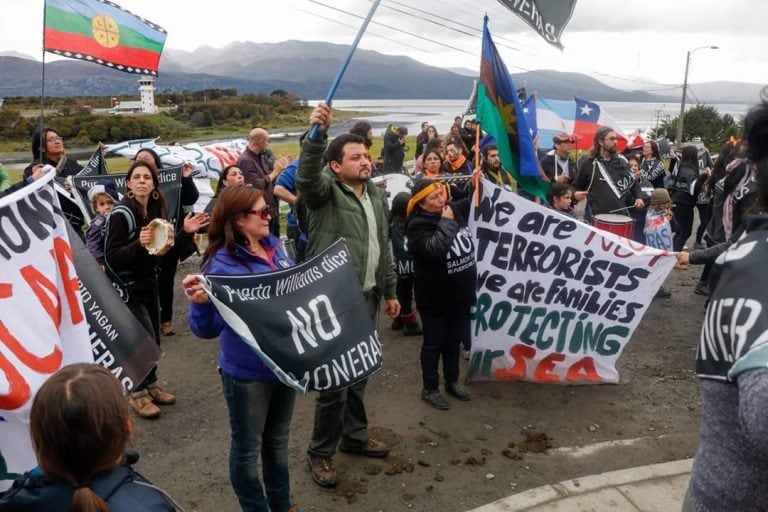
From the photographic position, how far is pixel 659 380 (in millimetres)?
5207

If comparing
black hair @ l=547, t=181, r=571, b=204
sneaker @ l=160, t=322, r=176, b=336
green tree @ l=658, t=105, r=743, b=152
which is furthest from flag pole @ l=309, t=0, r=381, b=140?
green tree @ l=658, t=105, r=743, b=152

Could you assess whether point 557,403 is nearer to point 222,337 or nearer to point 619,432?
point 619,432

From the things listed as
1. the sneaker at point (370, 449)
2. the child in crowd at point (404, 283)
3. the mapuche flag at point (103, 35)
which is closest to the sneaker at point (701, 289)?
the child in crowd at point (404, 283)

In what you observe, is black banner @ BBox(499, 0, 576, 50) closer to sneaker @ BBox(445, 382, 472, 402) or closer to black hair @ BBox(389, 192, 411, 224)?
black hair @ BBox(389, 192, 411, 224)

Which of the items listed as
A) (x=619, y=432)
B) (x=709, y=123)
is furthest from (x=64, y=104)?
(x=619, y=432)

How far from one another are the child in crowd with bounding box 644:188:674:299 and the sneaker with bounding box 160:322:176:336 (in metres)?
5.35

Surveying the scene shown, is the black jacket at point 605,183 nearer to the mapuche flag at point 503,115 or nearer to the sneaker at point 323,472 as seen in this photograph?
the mapuche flag at point 503,115

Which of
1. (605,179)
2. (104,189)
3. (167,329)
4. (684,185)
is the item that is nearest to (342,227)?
(167,329)

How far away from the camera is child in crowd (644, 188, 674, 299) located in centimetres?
700

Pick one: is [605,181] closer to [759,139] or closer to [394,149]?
[759,139]

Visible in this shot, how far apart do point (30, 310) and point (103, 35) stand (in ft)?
12.7

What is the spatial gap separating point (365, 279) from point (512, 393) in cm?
189

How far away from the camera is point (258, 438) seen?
3.02 m

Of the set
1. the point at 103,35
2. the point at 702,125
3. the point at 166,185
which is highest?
the point at 702,125
